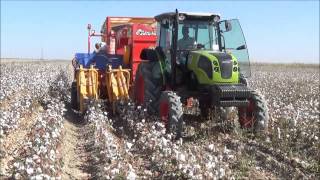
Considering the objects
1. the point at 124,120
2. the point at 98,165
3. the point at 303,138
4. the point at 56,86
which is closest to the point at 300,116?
the point at 303,138

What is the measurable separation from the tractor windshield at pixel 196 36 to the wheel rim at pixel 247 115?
1.33 metres

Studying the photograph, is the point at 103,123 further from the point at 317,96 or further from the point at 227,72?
the point at 317,96

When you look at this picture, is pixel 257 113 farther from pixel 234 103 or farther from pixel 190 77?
pixel 190 77

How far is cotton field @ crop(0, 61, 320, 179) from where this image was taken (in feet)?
19.1

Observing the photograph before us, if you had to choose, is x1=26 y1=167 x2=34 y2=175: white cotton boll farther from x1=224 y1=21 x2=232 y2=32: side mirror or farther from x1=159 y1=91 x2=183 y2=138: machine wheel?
x1=224 y1=21 x2=232 y2=32: side mirror

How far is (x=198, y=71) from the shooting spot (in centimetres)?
877

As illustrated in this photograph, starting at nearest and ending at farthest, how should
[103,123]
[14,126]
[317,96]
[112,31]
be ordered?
1. [14,126]
2. [103,123]
3. [112,31]
4. [317,96]

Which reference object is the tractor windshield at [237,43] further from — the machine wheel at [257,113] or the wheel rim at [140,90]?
the wheel rim at [140,90]

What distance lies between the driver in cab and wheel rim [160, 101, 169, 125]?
1.21 m

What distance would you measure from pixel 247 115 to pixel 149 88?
196 cm

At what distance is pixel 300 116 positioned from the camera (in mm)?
9289

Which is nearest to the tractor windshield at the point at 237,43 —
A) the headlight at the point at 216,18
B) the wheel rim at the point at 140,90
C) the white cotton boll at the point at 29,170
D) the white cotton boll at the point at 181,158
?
the headlight at the point at 216,18

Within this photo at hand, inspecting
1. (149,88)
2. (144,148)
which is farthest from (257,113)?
(144,148)

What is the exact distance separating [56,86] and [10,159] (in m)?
7.76
